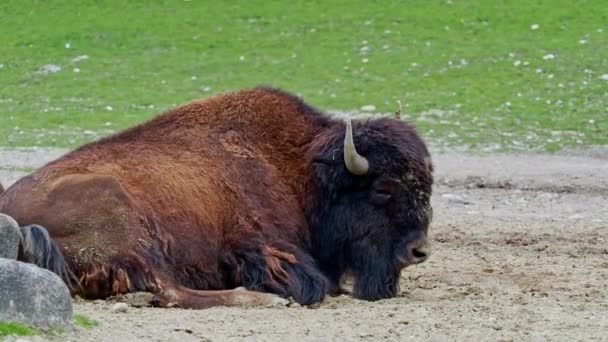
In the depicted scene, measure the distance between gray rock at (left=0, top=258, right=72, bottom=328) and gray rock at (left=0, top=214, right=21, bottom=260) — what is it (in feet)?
2.73

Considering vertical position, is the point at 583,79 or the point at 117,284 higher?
the point at 117,284

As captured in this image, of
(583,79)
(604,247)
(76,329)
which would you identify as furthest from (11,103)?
(76,329)

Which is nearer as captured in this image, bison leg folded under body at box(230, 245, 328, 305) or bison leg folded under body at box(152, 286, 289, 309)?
bison leg folded under body at box(152, 286, 289, 309)

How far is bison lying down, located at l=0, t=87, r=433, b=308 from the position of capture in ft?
26.4

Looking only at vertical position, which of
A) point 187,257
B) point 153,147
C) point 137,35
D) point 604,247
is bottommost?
point 137,35

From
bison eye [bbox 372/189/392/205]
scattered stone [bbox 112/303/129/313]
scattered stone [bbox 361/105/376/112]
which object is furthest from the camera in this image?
scattered stone [bbox 361/105/376/112]

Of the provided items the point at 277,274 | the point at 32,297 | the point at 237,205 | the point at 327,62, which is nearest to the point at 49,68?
the point at 327,62

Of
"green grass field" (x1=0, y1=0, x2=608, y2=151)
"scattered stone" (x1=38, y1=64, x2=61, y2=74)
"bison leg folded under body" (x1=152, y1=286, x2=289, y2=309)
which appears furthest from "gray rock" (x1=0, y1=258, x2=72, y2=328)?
"scattered stone" (x1=38, y1=64, x2=61, y2=74)

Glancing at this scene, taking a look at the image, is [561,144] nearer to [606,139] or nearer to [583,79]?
[606,139]

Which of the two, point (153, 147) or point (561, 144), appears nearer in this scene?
point (153, 147)

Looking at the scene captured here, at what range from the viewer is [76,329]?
21.4 ft

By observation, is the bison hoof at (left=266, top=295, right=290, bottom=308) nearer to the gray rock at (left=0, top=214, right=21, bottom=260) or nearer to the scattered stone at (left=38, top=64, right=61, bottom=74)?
the gray rock at (left=0, top=214, right=21, bottom=260)

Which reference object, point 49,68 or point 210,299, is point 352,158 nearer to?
point 210,299

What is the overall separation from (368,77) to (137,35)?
27.1ft
